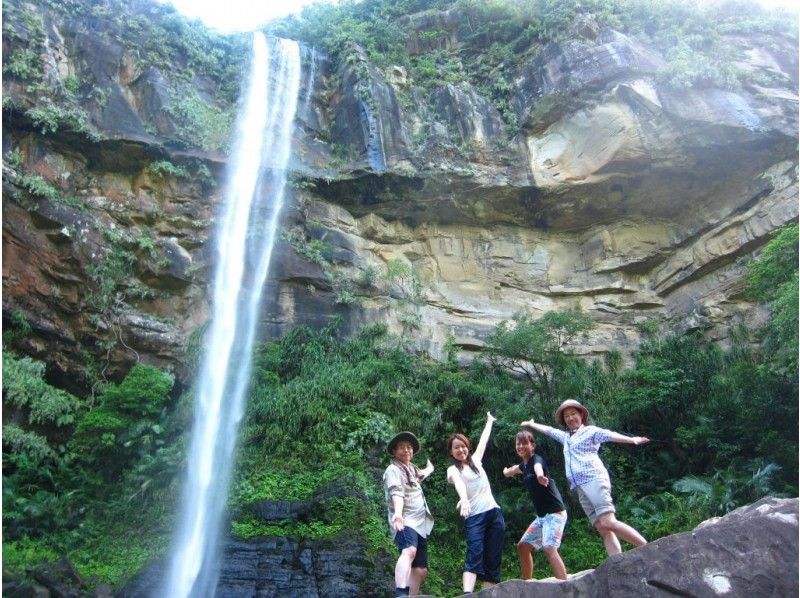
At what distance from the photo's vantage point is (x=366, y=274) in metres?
15.3

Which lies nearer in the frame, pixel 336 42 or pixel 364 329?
pixel 364 329

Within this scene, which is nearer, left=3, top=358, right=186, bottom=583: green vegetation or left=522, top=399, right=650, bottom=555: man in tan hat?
left=522, top=399, right=650, bottom=555: man in tan hat

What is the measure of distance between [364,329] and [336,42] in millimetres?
9992

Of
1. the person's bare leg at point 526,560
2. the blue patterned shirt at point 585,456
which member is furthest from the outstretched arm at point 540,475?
the person's bare leg at point 526,560

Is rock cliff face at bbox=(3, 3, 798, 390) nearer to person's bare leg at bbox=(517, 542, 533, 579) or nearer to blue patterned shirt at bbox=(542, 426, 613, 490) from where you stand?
person's bare leg at bbox=(517, 542, 533, 579)

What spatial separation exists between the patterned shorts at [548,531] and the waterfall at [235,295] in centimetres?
460

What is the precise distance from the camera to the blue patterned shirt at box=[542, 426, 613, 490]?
16.5 ft

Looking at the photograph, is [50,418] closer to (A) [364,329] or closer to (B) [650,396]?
(A) [364,329]

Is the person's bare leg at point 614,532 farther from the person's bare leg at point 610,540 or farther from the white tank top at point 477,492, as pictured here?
Result: the white tank top at point 477,492

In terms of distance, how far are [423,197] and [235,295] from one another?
5.34 meters

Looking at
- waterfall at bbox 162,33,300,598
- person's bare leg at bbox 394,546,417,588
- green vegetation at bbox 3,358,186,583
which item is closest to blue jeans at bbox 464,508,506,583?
person's bare leg at bbox 394,546,417,588

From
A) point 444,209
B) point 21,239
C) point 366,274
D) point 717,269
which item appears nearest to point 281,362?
point 366,274

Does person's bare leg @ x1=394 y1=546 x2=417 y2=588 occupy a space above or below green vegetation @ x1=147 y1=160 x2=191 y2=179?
below

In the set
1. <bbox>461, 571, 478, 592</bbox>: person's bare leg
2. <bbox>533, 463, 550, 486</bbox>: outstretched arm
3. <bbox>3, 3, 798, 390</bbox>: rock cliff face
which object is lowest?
<bbox>461, 571, 478, 592</bbox>: person's bare leg
